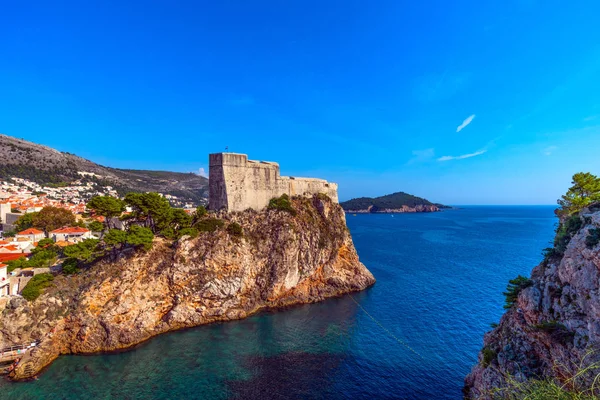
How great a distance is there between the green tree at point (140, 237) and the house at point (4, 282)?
8.13m

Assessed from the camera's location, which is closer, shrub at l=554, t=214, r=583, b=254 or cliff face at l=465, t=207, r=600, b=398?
cliff face at l=465, t=207, r=600, b=398

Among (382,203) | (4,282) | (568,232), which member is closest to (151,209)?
(4,282)

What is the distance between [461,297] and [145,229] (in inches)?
1256

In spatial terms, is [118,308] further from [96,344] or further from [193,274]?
[193,274]

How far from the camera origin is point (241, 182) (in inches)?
1215

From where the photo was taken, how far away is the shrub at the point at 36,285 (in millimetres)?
19859

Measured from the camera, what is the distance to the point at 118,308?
70.4 ft

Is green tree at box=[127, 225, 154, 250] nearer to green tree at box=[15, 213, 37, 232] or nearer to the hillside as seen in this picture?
green tree at box=[15, 213, 37, 232]

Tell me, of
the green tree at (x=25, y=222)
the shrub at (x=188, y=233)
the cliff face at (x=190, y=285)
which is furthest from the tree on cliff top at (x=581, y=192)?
the green tree at (x=25, y=222)

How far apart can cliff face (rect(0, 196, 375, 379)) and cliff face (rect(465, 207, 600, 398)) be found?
64.2 ft

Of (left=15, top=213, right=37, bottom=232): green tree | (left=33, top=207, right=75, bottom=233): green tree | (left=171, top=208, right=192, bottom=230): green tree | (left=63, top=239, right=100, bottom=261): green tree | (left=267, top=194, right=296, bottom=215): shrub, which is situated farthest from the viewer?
(left=15, top=213, right=37, bottom=232): green tree

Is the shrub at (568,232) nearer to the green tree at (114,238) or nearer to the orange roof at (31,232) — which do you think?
the green tree at (114,238)

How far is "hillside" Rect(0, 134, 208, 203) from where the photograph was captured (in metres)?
84.4

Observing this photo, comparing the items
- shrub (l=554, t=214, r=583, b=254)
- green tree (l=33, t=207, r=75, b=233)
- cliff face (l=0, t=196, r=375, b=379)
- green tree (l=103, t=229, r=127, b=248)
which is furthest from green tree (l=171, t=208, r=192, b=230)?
shrub (l=554, t=214, r=583, b=254)
